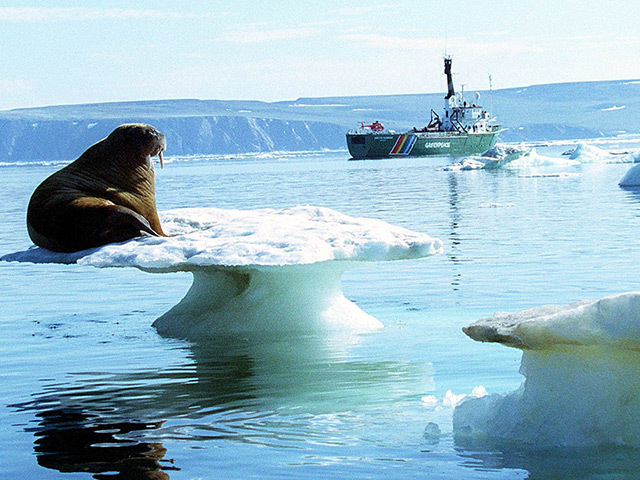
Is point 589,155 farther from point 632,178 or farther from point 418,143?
point 632,178

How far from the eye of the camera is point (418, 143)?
239ft

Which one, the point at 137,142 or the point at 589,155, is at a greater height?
the point at 137,142

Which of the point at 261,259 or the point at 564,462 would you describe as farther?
the point at 261,259

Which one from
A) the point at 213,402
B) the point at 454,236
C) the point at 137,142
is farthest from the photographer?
the point at 454,236

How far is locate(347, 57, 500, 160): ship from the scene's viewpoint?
72.4 m

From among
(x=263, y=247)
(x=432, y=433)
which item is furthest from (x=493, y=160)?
(x=432, y=433)

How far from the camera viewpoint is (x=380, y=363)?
703 cm

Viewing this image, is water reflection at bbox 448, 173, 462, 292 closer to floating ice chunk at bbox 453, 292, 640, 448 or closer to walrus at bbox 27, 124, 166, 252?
walrus at bbox 27, 124, 166, 252

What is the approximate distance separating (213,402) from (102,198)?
101 inches

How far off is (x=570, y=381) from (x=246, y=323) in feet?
13.3

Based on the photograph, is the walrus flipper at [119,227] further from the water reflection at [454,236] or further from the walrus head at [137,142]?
the water reflection at [454,236]

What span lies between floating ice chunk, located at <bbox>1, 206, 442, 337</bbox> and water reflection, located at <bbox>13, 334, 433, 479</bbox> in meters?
0.47

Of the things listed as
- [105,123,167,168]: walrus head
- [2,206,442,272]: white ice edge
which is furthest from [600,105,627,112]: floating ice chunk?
[2,206,442,272]: white ice edge

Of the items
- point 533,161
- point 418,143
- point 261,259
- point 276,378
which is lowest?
point 533,161
